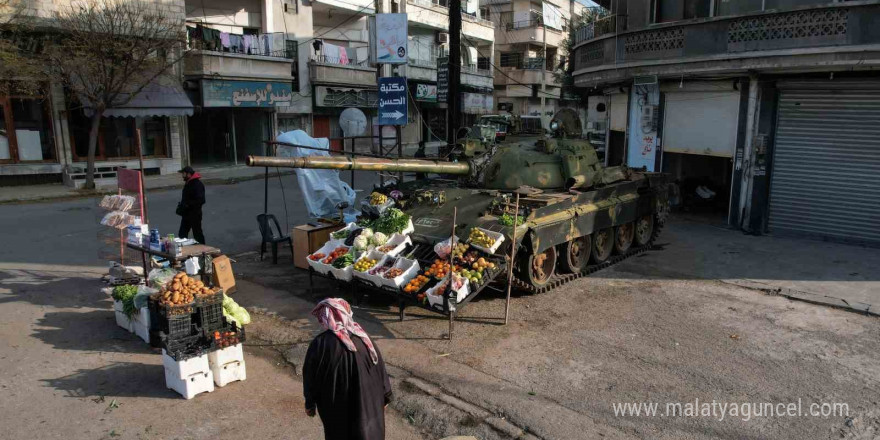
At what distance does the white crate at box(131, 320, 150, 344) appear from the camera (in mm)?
7361

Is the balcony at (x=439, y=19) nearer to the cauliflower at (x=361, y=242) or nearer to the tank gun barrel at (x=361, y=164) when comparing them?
the tank gun barrel at (x=361, y=164)

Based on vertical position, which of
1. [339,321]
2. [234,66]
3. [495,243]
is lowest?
[495,243]

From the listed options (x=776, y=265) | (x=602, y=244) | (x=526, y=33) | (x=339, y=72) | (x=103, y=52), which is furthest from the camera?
(x=526, y=33)

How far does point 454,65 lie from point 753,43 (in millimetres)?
6925

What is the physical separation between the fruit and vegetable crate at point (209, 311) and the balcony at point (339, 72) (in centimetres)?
2375

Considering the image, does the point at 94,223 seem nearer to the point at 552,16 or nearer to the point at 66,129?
the point at 66,129

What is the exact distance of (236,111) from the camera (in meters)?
27.5

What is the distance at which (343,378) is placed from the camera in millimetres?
4043

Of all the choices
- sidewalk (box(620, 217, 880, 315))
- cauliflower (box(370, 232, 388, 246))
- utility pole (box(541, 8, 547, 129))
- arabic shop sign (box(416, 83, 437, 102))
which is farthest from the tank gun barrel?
utility pole (box(541, 8, 547, 129))

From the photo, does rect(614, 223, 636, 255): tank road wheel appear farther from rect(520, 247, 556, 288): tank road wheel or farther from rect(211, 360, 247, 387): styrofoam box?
rect(211, 360, 247, 387): styrofoam box

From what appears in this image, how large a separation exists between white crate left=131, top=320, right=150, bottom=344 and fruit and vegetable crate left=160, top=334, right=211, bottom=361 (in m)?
1.44

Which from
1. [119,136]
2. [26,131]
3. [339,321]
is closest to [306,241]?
[339,321]

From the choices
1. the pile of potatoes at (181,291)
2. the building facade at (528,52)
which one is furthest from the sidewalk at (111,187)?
the building facade at (528,52)

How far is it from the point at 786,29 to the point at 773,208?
394cm
